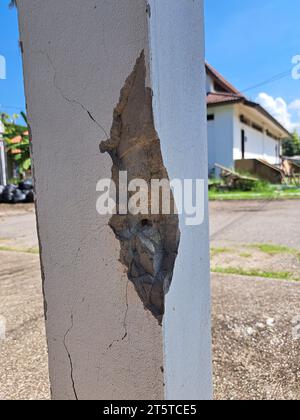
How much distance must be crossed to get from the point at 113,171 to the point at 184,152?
0.86 feet

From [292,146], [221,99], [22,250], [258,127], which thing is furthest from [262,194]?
[292,146]

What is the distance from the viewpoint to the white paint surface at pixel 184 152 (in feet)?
3.15

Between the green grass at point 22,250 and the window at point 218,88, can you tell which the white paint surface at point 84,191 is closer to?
the green grass at point 22,250

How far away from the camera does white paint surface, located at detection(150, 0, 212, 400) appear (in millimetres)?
961

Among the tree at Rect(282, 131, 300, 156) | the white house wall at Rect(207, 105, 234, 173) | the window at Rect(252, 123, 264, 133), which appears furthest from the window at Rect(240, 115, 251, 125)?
the tree at Rect(282, 131, 300, 156)

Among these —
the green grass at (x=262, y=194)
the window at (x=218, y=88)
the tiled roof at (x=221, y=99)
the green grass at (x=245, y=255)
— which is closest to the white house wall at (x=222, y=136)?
the tiled roof at (x=221, y=99)

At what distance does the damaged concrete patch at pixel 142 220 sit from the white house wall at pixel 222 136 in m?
14.8

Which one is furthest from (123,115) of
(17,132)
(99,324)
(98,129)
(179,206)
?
(17,132)

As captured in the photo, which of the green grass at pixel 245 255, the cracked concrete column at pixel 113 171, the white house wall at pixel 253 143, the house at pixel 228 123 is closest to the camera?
the cracked concrete column at pixel 113 171

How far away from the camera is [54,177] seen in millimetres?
1091

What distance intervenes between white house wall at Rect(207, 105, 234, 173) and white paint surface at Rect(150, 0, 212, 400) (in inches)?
572

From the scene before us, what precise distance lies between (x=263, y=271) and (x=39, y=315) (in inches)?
94.9
